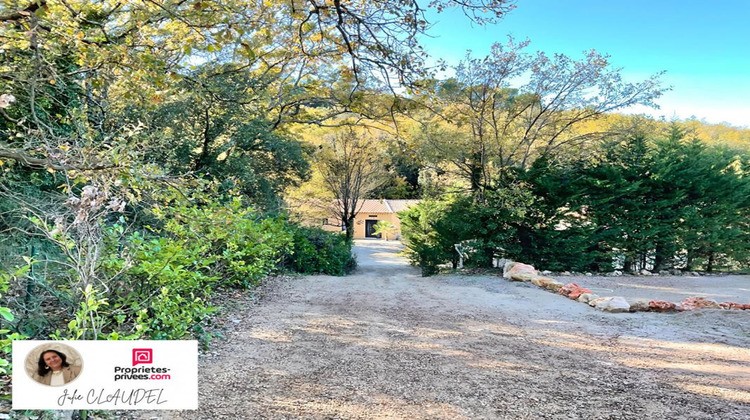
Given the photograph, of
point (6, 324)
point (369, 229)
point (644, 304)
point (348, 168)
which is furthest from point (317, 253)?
point (369, 229)

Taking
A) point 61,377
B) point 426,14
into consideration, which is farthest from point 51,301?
point 426,14

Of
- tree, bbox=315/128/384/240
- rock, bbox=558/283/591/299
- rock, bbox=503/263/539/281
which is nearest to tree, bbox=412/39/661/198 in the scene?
rock, bbox=503/263/539/281

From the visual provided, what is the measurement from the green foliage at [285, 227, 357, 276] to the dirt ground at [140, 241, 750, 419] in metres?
4.68

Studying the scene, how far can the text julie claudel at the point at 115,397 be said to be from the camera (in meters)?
1.77

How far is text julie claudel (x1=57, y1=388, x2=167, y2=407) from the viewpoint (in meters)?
1.77

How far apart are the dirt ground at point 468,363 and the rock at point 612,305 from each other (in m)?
0.14

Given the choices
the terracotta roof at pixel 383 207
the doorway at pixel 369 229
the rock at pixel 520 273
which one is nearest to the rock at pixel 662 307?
the rock at pixel 520 273

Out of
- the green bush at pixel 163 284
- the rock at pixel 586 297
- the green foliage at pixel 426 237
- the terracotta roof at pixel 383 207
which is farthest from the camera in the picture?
the terracotta roof at pixel 383 207

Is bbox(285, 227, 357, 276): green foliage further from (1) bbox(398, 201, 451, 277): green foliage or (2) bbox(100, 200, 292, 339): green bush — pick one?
(2) bbox(100, 200, 292, 339): green bush

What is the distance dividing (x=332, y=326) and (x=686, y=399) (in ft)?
9.17

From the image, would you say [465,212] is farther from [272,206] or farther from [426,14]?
[426,14]

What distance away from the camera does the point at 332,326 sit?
3861 mm

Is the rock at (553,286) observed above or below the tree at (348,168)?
below

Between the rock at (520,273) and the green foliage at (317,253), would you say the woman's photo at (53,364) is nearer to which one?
the rock at (520,273)
